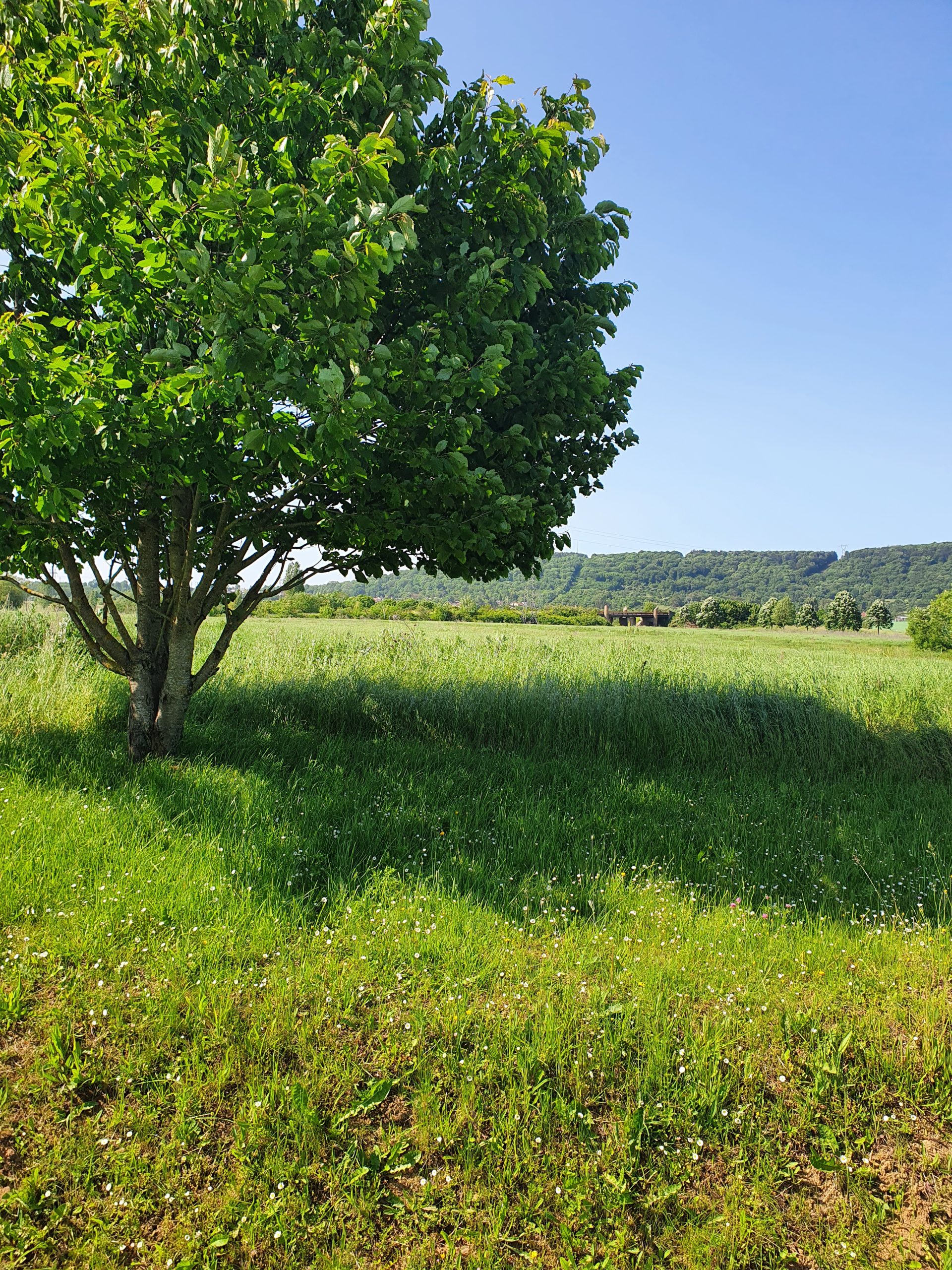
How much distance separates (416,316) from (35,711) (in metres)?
7.38

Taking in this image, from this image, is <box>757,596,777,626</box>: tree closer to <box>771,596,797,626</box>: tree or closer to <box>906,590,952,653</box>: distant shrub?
<box>771,596,797,626</box>: tree

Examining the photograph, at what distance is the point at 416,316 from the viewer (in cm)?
626

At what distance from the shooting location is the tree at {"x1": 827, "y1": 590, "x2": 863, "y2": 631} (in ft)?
329

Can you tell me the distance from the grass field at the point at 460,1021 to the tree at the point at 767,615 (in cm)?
11452

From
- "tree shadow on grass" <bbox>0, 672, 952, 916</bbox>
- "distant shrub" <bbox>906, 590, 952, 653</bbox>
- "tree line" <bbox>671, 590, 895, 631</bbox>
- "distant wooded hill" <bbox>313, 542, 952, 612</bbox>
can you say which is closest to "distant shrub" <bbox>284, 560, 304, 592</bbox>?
"tree shadow on grass" <bbox>0, 672, 952, 916</bbox>

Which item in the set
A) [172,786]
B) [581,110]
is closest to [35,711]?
[172,786]

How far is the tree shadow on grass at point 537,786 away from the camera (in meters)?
5.43

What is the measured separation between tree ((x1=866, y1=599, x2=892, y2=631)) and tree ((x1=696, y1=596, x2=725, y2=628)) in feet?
76.4

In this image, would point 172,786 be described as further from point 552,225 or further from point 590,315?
point 552,225

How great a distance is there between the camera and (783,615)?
110938 millimetres

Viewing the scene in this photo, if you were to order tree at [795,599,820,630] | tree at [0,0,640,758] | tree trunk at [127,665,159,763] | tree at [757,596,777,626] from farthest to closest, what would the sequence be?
tree at [757,596,777,626]
tree at [795,599,820,630]
tree trunk at [127,665,159,763]
tree at [0,0,640,758]

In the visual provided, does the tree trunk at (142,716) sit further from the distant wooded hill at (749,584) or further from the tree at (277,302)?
the distant wooded hill at (749,584)

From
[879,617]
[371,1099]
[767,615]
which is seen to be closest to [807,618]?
[767,615]

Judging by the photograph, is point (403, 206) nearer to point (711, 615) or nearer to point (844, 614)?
point (711, 615)
